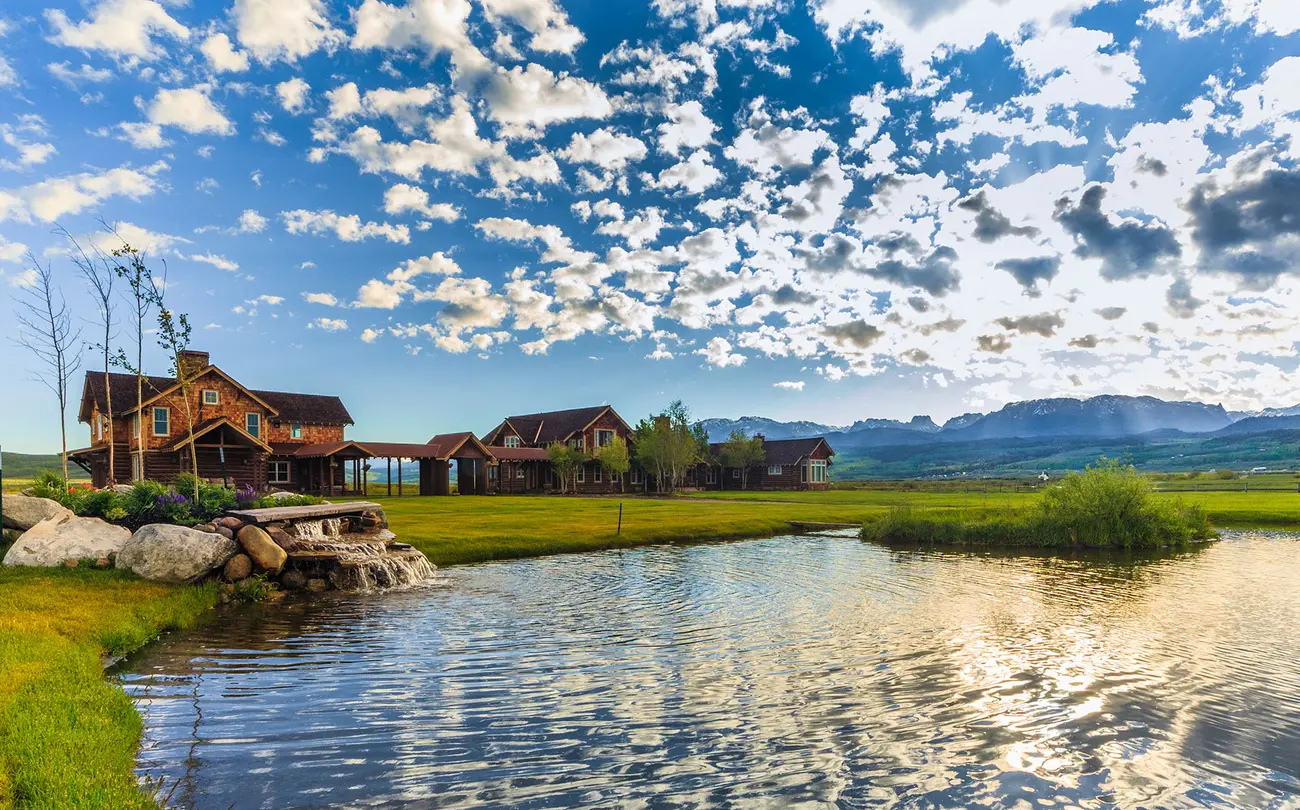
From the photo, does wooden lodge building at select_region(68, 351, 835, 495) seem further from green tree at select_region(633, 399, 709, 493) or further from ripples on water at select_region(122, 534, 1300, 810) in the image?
ripples on water at select_region(122, 534, 1300, 810)

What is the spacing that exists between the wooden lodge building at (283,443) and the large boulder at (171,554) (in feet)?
37.7

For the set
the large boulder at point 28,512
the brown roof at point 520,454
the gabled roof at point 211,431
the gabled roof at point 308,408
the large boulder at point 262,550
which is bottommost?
the large boulder at point 262,550

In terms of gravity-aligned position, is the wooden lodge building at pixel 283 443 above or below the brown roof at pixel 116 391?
below

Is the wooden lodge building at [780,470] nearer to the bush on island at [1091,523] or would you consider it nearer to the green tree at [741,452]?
the green tree at [741,452]

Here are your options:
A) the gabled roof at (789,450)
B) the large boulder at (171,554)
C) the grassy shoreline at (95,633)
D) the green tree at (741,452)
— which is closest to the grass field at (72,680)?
the grassy shoreline at (95,633)

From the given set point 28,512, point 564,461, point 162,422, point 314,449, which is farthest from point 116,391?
point 564,461

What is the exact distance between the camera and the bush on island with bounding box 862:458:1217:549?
30406 mm

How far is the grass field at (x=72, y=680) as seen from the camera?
642 cm

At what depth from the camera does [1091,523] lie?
3097 cm

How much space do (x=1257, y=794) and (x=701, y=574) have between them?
51.9 feet

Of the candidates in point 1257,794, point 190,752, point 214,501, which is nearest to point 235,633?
point 190,752

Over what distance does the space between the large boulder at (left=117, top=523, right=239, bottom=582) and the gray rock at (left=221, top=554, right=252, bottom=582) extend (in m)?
0.22

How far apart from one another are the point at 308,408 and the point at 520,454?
69.2 feet

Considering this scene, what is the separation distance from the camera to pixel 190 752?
8062mm
